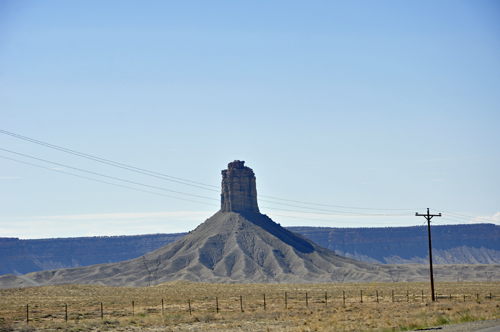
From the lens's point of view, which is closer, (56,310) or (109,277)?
(56,310)

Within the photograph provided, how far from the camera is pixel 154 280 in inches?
6949

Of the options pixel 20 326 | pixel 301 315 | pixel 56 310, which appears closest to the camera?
pixel 20 326

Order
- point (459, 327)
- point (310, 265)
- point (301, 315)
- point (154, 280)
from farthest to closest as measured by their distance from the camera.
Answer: point (310, 265)
point (154, 280)
point (301, 315)
point (459, 327)

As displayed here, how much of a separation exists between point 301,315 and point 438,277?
15794 cm

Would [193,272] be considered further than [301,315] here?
Yes

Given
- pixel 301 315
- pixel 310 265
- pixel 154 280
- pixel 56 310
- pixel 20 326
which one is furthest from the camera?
pixel 310 265

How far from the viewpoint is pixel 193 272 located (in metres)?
181

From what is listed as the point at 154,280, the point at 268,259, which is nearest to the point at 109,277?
the point at 154,280

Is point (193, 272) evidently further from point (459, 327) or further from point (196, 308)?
point (459, 327)

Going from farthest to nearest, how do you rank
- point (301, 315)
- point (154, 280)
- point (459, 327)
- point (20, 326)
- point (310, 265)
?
point (310, 265), point (154, 280), point (301, 315), point (20, 326), point (459, 327)

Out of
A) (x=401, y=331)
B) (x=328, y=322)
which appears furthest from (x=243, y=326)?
(x=401, y=331)

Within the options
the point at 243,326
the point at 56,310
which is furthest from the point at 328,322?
the point at 56,310

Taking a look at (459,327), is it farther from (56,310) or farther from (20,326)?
(56,310)

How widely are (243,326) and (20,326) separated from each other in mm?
16512
